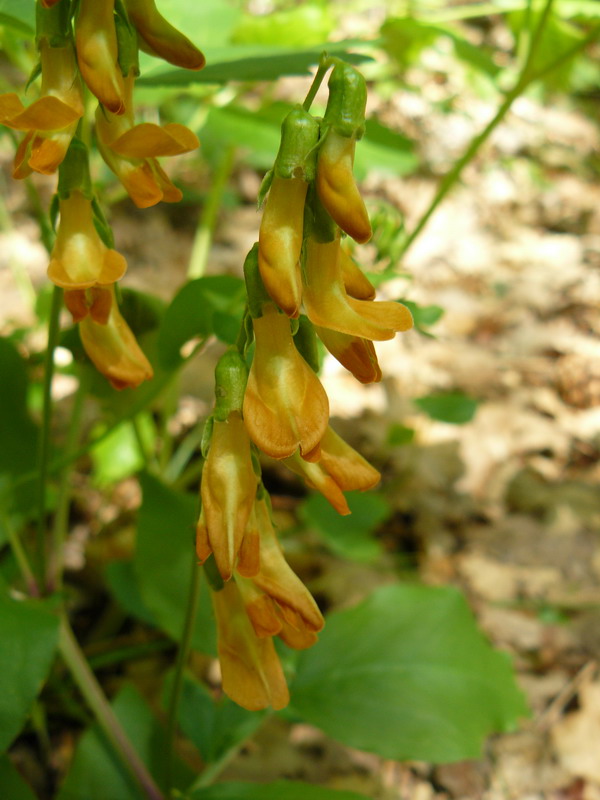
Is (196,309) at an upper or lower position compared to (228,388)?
lower

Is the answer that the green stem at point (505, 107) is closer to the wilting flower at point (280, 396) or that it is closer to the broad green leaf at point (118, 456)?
the wilting flower at point (280, 396)

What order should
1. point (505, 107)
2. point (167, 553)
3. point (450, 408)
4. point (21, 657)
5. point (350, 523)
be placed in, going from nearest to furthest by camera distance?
1. point (21, 657)
2. point (167, 553)
3. point (505, 107)
4. point (450, 408)
5. point (350, 523)

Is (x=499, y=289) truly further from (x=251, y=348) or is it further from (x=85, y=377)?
(x=251, y=348)

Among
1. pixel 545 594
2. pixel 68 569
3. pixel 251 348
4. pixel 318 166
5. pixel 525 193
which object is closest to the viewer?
pixel 318 166

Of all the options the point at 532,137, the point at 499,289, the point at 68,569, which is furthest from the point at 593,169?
the point at 68,569

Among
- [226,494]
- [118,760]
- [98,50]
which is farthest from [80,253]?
[118,760]

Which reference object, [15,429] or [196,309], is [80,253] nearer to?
[196,309]

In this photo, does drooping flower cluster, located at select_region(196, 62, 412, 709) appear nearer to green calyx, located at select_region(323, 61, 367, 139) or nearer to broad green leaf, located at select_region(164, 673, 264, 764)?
green calyx, located at select_region(323, 61, 367, 139)
